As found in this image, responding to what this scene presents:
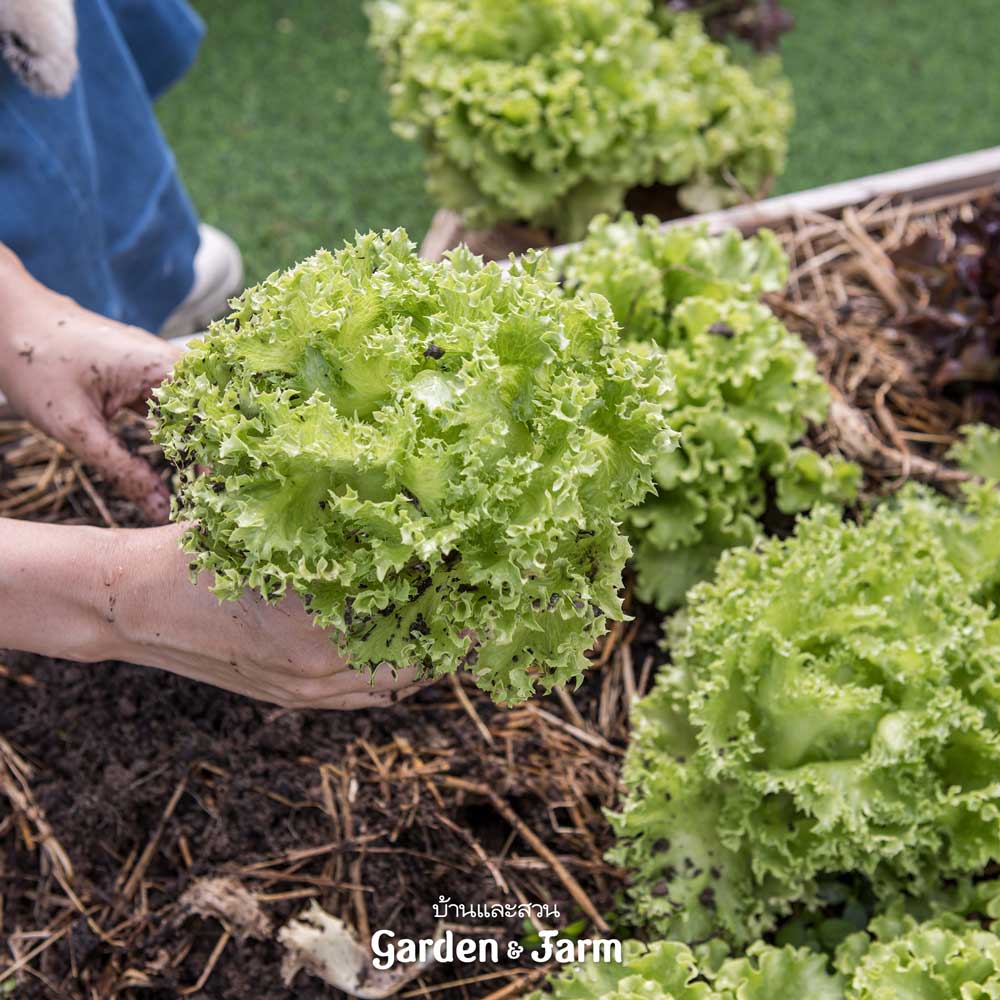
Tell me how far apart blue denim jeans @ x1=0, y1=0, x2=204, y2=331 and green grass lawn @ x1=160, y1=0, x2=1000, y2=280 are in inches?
43.9

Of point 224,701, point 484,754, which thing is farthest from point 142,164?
point 484,754

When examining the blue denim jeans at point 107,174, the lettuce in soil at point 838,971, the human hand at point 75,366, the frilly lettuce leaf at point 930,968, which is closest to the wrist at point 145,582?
the human hand at point 75,366

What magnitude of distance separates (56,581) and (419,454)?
2.42 ft

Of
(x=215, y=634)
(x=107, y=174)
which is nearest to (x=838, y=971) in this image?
(x=215, y=634)

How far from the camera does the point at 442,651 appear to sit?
159cm

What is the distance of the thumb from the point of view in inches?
88.5

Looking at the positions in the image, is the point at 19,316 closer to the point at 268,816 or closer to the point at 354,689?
the point at 354,689

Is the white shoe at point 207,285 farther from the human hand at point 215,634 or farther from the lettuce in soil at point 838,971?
the lettuce in soil at point 838,971

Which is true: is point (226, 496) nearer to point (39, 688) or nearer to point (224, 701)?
point (224, 701)

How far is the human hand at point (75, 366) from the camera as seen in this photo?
2184 mm

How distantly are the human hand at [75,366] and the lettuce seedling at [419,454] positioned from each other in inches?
25.5

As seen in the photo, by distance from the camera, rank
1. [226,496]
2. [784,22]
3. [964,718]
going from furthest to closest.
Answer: [784,22], [964,718], [226,496]

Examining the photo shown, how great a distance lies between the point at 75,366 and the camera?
2201 mm

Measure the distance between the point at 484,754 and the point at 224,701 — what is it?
2.17 ft
